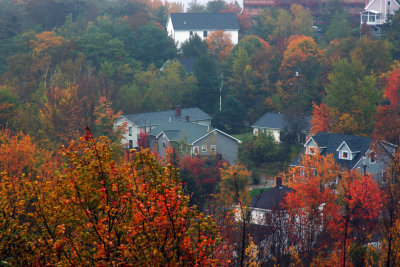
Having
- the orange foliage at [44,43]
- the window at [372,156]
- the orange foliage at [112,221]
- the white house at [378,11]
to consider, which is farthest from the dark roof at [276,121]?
the orange foliage at [112,221]

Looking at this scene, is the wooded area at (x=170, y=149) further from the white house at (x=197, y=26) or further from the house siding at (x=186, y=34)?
the white house at (x=197, y=26)

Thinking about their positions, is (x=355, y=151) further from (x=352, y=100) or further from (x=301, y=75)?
(x=301, y=75)

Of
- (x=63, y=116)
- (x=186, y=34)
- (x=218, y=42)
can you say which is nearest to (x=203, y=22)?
(x=186, y=34)

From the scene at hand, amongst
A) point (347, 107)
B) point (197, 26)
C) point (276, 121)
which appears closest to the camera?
point (347, 107)

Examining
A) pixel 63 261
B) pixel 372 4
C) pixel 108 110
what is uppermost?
pixel 372 4

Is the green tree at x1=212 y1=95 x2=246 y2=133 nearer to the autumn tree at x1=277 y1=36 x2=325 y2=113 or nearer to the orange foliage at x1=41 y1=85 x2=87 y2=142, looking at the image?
the autumn tree at x1=277 y1=36 x2=325 y2=113

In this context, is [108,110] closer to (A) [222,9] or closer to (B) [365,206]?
(B) [365,206]

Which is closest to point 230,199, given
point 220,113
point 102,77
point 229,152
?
point 229,152
